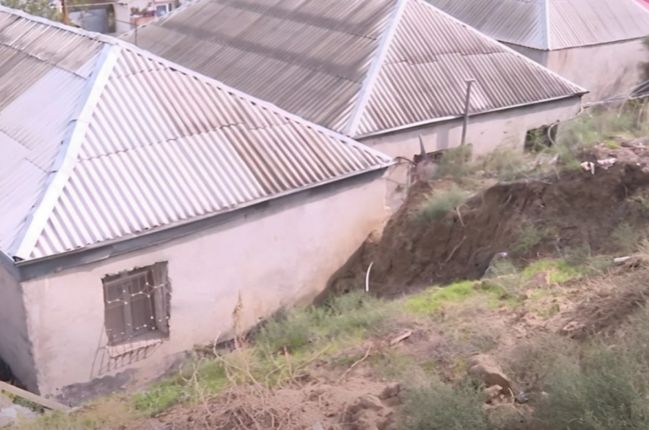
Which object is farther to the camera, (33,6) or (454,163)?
(33,6)

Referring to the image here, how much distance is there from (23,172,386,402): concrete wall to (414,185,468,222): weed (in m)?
0.78

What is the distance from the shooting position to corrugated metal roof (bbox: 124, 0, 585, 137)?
15695 millimetres

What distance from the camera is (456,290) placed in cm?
1032

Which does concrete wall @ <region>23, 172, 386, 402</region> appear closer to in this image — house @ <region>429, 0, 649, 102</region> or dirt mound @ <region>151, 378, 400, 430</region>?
dirt mound @ <region>151, 378, 400, 430</region>

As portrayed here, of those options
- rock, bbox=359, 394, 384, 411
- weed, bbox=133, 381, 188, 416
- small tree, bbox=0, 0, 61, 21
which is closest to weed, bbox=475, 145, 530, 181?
rock, bbox=359, 394, 384, 411

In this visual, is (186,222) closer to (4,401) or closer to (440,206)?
(4,401)

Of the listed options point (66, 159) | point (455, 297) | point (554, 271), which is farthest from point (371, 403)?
point (66, 159)

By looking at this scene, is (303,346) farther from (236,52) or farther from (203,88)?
(236,52)

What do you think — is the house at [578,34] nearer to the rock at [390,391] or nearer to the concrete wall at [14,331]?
the rock at [390,391]

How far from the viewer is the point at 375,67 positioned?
15859mm

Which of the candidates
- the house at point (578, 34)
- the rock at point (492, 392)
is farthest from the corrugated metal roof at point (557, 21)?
the rock at point (492, 392)

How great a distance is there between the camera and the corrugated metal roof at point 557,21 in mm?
22406

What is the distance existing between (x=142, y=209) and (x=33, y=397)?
2.86 m

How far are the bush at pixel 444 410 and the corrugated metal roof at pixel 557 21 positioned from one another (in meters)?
17.7
